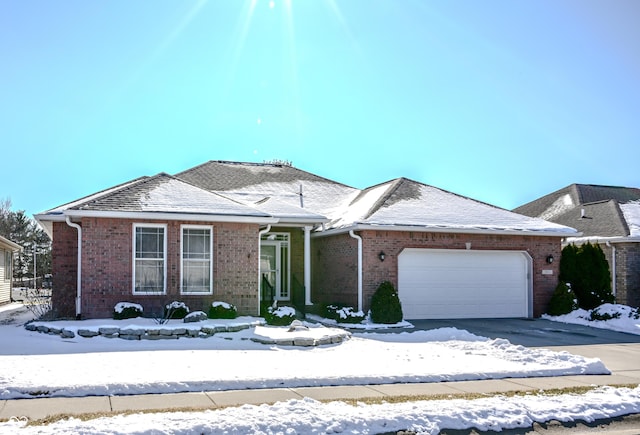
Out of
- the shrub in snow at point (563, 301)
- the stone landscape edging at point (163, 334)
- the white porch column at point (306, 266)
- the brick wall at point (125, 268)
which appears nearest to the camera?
the stone landscape edging at point (163, 334)

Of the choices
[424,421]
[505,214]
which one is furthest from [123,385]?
[505,214]

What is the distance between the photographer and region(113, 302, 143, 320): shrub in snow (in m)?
14.1

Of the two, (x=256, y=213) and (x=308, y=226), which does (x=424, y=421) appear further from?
(x=308, y=226)

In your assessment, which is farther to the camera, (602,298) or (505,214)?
(505,214)

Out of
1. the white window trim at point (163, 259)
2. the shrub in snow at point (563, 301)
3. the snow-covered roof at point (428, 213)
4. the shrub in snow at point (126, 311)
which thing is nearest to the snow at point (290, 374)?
the shrub in snow at point (126, 311)

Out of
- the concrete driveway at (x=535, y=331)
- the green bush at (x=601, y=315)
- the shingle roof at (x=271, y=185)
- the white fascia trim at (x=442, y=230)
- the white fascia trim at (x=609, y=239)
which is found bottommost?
the concrete driveway at (x=535, y=331)

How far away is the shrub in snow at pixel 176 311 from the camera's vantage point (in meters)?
14.3

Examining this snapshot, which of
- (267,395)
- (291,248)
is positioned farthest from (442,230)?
(267,395)

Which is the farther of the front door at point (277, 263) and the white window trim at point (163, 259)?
the front door at point (277, 263)

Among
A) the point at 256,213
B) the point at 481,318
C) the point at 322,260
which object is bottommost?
the point at 481,318

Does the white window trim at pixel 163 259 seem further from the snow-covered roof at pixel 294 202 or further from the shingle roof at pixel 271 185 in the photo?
the shingle roof at pixel 271 185

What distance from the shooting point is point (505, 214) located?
20250mm

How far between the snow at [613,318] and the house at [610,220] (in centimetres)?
366

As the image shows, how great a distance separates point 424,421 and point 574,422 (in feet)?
5.99
